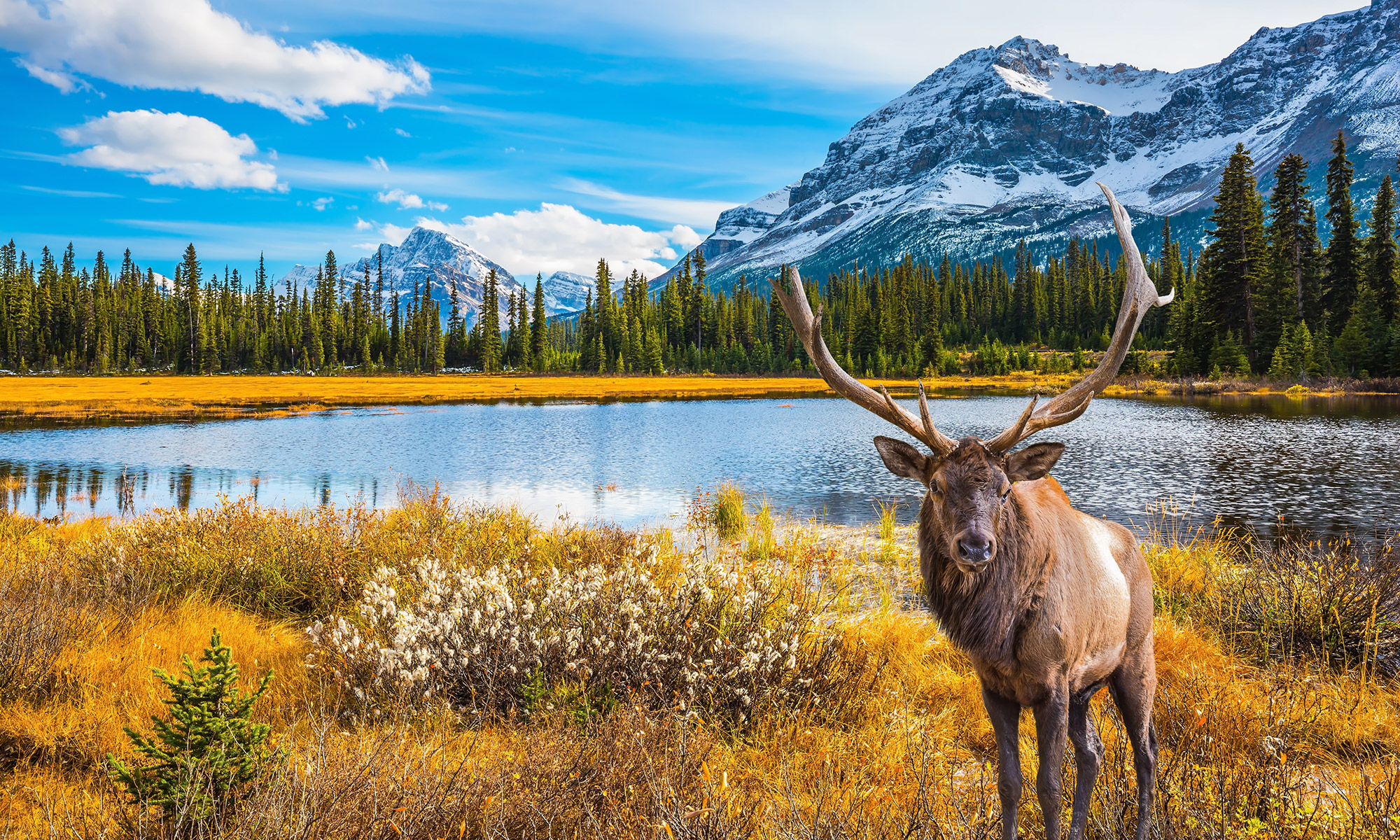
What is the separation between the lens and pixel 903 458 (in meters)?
3.58

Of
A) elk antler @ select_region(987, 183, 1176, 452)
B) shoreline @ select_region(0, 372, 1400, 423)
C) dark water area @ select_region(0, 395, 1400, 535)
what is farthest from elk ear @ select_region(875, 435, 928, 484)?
shoreline @ select_region(0, 372, 1400, 423)

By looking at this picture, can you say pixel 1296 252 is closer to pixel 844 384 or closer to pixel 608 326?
pixel 844 384

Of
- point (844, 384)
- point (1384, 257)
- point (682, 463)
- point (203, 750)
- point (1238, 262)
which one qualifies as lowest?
point (682, 463)

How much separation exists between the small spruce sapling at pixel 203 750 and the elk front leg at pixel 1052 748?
3.35m

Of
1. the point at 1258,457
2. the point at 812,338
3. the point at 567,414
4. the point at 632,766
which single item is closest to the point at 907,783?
the point at 632,766

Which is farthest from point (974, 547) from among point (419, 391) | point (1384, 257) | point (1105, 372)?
point (419, 391)

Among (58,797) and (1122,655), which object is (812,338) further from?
(58,797)

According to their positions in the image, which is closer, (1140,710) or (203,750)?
(203,750)

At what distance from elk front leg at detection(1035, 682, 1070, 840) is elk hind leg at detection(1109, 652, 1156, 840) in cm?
66

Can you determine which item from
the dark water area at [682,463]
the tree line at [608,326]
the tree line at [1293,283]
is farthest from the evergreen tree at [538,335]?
the tree line at [1293,283]

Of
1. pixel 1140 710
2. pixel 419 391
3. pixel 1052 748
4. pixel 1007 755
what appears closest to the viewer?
pixel 1052 748

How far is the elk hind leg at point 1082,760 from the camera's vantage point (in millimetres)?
3146

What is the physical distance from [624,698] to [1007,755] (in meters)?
2.39

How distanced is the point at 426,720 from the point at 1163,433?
32402 millimetres
